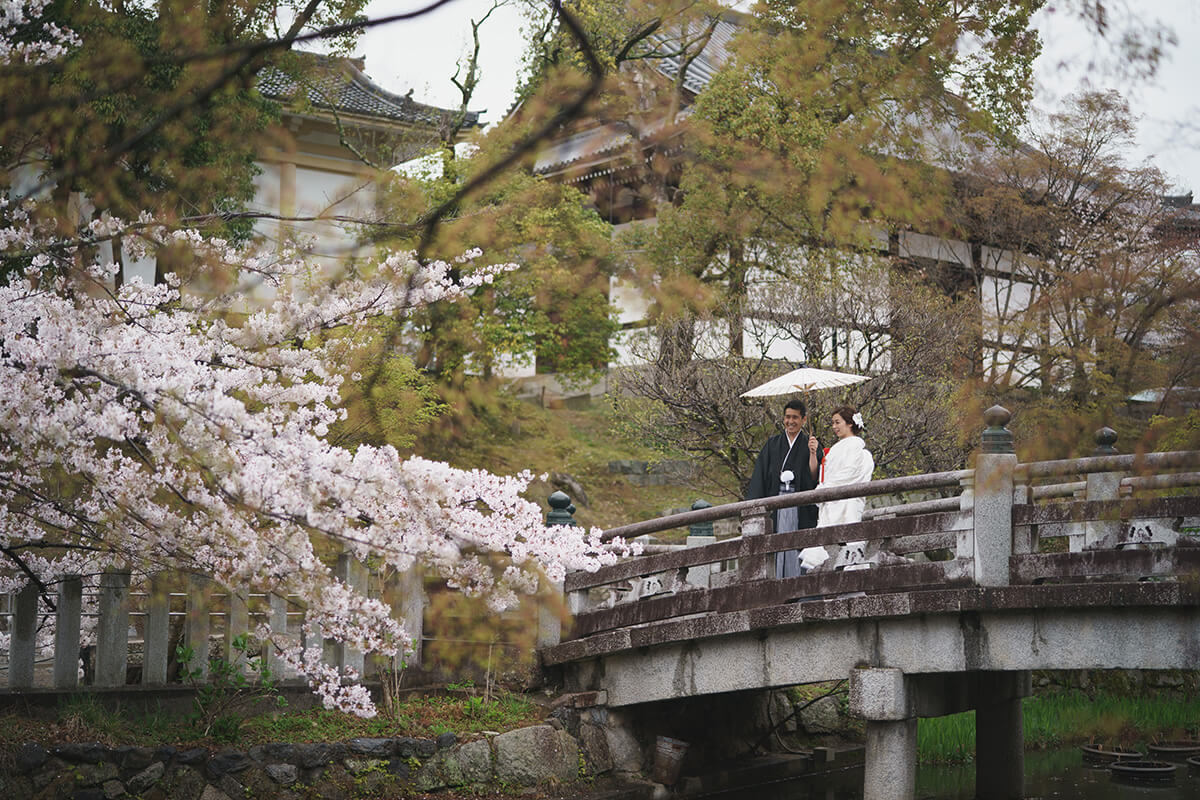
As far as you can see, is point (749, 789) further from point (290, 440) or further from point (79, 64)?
point (79, 64)

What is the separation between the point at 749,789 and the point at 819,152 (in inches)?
282

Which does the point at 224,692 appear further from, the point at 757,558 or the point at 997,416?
the point at 997,416

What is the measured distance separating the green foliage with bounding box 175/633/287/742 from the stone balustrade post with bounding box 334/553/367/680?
0.58 m

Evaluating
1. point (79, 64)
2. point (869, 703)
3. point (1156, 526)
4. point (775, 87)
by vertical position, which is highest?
point (775, 87)

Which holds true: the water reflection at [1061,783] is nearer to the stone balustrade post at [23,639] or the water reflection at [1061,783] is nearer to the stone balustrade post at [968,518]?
the stone balustrade post at [968,518]

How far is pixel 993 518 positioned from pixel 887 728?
1715 millimetres

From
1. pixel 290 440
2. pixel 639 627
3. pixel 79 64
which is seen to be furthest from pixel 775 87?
pixel 290 440

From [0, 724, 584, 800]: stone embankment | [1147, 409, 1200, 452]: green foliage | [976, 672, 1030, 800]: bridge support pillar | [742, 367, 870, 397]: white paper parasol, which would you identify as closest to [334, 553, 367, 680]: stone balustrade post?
[0, 724, 584, 800]: stone embankment

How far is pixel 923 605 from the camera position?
26.1 ft

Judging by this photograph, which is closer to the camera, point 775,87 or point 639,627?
point 639,627

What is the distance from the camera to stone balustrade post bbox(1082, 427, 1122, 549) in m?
7.61

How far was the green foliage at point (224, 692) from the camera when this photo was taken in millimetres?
7758

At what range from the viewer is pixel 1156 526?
741cm

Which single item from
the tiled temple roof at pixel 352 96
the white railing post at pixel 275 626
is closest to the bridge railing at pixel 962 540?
the white railing post at pixel 275 626
